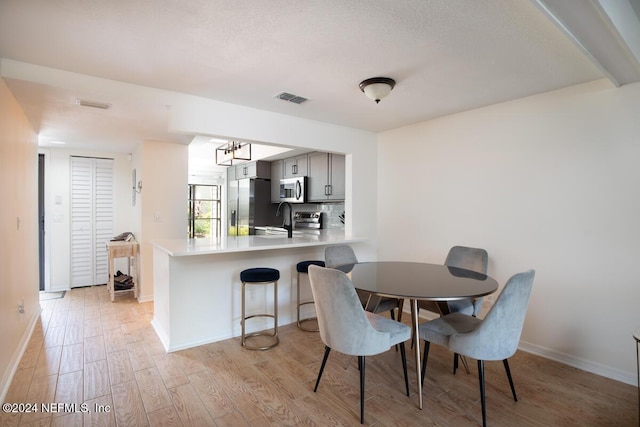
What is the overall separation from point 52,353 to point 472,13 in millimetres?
3927

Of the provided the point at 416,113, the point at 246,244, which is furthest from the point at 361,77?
the point at 246,244

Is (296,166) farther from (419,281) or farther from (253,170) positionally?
(419,281)

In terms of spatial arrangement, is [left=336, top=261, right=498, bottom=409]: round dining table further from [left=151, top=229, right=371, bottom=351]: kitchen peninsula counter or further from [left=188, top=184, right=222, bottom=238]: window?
[left=188, top=184, right=222, bottom=238]: window

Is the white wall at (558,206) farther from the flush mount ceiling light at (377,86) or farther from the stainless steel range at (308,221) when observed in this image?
the stainless steel range at (308,221)

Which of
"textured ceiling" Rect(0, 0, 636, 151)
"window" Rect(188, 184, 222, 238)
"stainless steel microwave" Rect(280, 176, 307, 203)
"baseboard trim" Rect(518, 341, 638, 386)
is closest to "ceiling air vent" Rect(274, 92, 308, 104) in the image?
"textured ceiling" Rect(0, 0, 636, 151)

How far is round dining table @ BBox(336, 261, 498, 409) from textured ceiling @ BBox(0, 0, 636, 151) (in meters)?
1.48

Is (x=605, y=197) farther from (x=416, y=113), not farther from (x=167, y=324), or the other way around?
(x=167, y=324)

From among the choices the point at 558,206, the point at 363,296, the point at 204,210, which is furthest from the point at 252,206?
the point at 558,206

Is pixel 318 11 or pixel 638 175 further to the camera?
pixel 638 175

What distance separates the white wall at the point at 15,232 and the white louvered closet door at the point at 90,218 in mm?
1637

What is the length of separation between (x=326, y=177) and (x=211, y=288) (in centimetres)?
245

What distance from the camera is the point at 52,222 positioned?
4.87 meters

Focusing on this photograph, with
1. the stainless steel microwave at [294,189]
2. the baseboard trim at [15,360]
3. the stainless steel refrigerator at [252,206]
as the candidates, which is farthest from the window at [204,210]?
the baseboard trim at [15,360]

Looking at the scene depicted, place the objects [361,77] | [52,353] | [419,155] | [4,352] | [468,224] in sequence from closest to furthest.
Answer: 1. [4,352]
2. [361,77]
3. [52,353]
4. [468,224]
5. [419,155]
